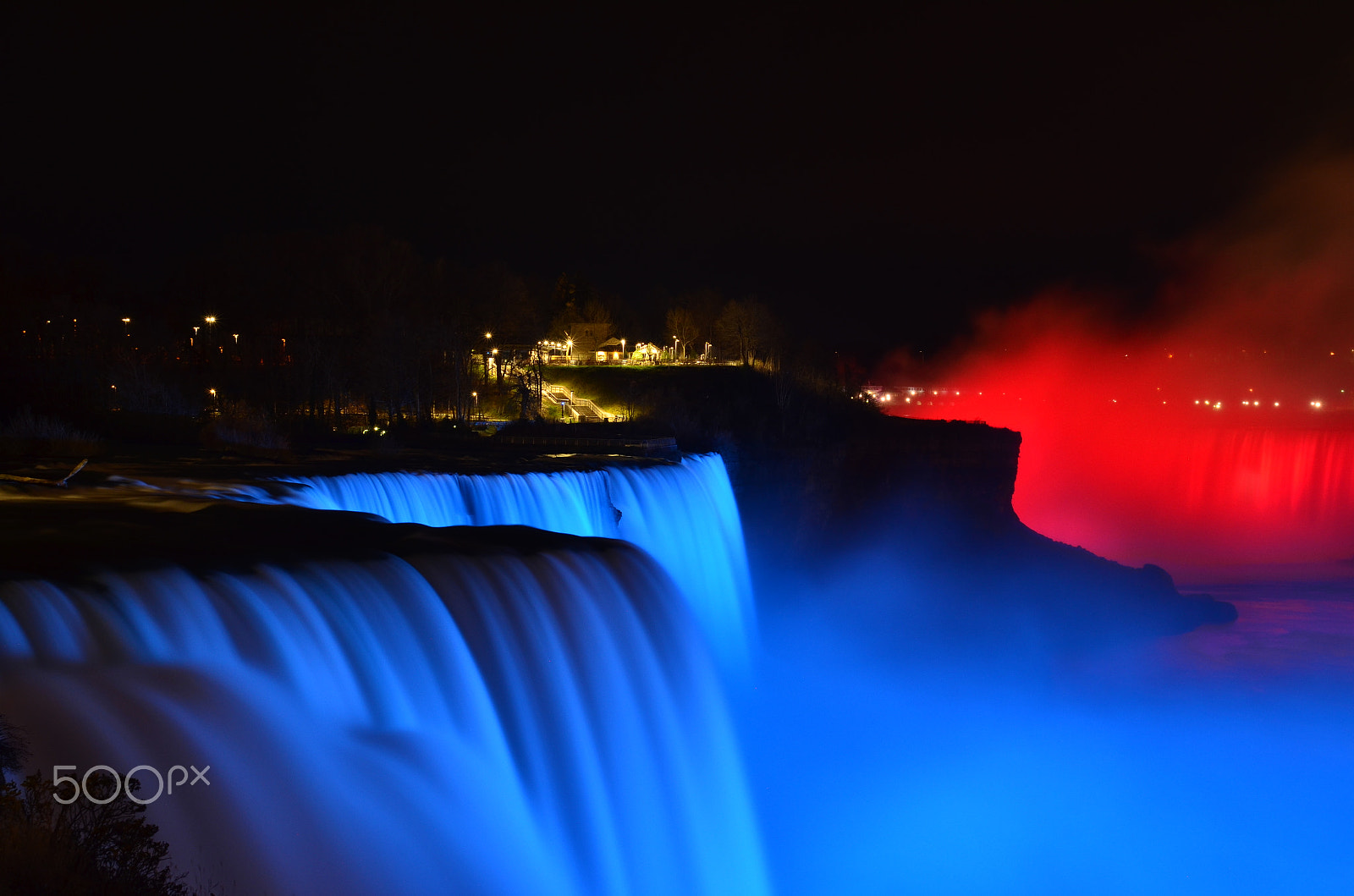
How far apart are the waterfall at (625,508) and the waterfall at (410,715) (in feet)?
18.3

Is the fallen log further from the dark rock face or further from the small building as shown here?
the small building

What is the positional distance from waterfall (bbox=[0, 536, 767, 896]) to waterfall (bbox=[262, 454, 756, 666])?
5.57 metres

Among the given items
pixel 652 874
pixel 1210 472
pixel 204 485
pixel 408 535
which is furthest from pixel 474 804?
pixel 1210 472

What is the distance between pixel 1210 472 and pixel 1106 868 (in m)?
67.1

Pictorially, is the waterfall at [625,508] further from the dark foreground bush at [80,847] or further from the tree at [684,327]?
the tree at [684,327]

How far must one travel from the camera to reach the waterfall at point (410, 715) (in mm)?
5797

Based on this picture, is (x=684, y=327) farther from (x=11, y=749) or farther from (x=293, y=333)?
(x=11, y=749)

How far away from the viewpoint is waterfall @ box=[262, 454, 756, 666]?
16.1 meters

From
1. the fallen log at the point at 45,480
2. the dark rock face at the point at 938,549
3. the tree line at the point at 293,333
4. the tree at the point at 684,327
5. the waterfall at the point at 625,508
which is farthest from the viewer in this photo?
the tree at the point at 684,327

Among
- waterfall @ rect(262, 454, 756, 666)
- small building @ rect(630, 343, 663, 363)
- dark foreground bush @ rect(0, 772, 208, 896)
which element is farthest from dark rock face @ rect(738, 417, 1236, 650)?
small building @ rect(630, 343, 663, 363)

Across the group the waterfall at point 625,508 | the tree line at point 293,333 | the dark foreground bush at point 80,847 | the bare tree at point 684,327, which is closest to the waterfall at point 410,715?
the dark foreground bush at point 80,847

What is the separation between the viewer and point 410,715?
25.6ft

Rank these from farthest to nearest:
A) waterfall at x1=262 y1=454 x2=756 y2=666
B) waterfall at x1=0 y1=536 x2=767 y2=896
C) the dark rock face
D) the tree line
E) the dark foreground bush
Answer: the tree line
the dark rock face
waterfall at x1=262 y1=454 x2=756 y2=666
waterfall at x1=0 y1=536 x2=767 y2=896
the dark foreground bush

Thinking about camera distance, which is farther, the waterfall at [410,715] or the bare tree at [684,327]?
the bare tree at [684,327]
